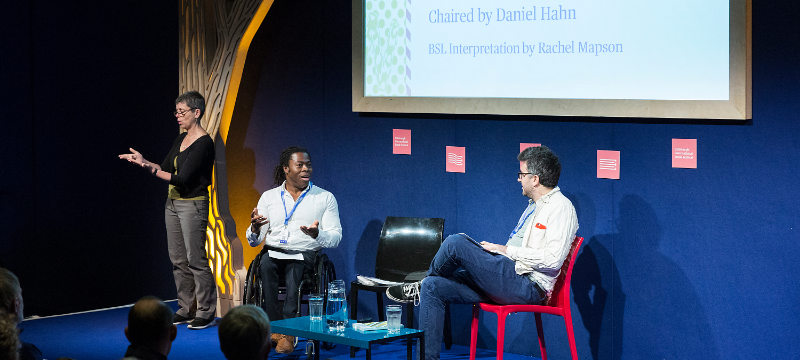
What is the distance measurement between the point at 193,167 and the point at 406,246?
5.00ft

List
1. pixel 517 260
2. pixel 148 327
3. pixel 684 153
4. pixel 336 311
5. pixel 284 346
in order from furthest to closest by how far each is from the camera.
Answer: pixel 284 346 < pixel 684 153 < pixel 517 260 < pixel 336 311 < pixel 148 327

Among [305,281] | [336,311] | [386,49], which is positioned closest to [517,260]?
[336,311]

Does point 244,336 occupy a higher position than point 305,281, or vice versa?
point 244,336

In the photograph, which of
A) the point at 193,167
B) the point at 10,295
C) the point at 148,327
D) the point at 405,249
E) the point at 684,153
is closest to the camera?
the point at 148,327

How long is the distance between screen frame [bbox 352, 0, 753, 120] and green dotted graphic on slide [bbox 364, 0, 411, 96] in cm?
5

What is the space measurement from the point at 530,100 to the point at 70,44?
3.44 m

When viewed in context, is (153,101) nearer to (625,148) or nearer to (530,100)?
(530,100)

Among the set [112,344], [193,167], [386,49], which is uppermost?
[386,49]

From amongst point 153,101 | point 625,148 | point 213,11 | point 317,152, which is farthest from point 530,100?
point 153,101

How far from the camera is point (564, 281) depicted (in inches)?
180

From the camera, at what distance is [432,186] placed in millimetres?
5688

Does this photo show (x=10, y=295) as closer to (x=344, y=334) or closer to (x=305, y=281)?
(x=344, y=334)

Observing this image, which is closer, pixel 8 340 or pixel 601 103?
pixel 8 340

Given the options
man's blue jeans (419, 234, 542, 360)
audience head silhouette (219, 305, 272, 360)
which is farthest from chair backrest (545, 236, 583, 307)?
audience head silhouette (219, 305, 272, 360)
